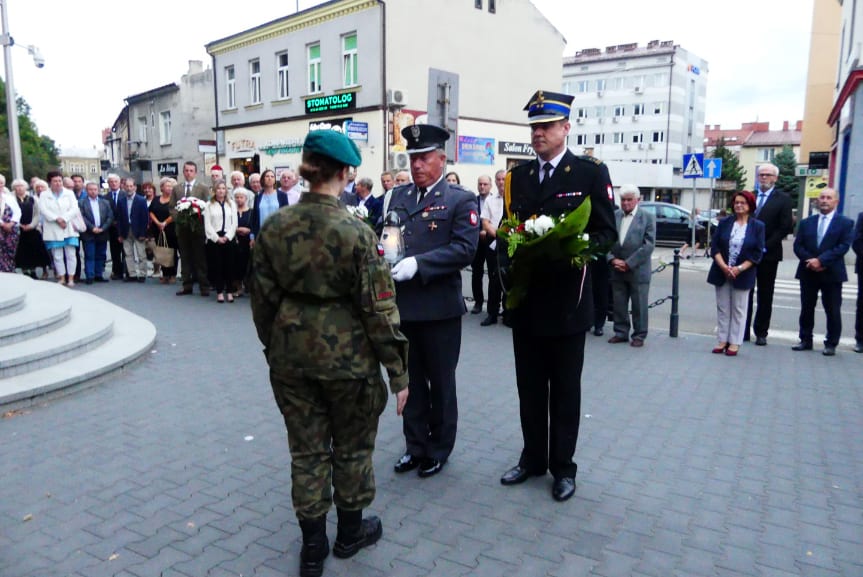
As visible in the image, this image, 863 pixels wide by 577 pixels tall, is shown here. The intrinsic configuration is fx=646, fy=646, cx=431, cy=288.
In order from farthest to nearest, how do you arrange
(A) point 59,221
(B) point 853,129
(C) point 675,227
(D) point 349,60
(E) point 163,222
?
(C) point 675,227 < (D) point 349,60 < (B) point 853,129 < (E) point 163,222 < (A) point 59,221

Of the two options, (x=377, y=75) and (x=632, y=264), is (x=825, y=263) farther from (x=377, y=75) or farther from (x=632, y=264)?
(x=377, y=75)

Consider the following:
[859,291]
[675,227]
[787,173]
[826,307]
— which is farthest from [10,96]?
[787,173]

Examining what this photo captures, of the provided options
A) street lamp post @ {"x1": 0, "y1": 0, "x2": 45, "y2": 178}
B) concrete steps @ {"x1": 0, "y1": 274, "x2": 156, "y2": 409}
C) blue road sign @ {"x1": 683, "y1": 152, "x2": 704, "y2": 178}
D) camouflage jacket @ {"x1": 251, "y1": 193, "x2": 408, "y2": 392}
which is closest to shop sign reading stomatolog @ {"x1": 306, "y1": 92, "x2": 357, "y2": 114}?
street lamp post @ {"x1": 0, "y1": 0, "x2": 45, "y2": 178}

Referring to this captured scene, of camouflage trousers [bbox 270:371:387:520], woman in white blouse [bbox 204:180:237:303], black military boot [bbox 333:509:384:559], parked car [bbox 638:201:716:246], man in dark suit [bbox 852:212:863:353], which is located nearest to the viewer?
camouflage trousers [bbox 270:371:387:520]

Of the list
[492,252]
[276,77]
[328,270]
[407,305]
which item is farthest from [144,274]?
[276,77]

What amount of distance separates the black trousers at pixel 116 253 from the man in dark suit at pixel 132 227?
0.18 m

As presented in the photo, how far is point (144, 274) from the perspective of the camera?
44.1 feet

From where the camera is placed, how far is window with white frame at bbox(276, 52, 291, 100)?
26.6 metres

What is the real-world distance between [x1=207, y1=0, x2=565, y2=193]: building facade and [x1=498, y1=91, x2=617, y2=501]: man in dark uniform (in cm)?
1665

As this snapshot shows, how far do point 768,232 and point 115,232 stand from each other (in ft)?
38.7

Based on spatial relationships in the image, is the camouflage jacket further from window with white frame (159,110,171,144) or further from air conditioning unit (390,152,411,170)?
window with white frame (159,110,171,144)

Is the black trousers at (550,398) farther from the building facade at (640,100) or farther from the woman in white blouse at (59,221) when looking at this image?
the building facade at (640,100)

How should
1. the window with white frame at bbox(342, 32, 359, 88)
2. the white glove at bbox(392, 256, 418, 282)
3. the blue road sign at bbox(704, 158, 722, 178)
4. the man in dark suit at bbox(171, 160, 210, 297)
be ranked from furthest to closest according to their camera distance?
the window with white frame at bbox(342, 32, 359, 88) → the blue road sign at bbox(704, 158, 722, 178) → the man in dark suit at bbox(171, 160, 210, 297) → the white glove at bbox(392, 256, 418, 282)

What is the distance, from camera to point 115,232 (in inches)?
517
